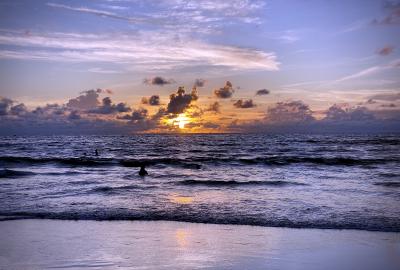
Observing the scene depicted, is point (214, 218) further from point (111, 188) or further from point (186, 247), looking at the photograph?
point (111, 188)

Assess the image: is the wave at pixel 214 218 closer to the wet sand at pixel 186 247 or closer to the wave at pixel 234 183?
the wet sand at pixel 186 247

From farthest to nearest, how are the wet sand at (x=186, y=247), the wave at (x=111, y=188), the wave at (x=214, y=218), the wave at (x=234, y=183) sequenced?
the wave at (x=234, y=183) → the wave at (x=111, y=188) → the wave at (x=214, y=218) → the wet sand at (x=186, y=247)

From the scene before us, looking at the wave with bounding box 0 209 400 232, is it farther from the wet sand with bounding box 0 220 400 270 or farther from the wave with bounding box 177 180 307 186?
the wave with bounding box 177 180 307 186

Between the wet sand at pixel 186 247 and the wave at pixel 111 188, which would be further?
the wave at pixel 111 188

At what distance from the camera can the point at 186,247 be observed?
Answer: 31.3ft

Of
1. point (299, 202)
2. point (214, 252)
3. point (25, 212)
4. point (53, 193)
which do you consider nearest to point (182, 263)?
point (214, 252)

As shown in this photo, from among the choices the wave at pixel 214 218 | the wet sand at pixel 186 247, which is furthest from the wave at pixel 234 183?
the wet sand at pixel 186 247

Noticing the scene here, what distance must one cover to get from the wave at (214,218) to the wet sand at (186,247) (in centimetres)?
64

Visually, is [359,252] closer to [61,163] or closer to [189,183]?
[189,183]

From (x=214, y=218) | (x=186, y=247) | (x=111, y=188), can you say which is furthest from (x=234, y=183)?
(x=186, y=247)

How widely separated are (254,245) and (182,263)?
2.31m

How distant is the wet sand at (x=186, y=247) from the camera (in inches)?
324

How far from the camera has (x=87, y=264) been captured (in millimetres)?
8188

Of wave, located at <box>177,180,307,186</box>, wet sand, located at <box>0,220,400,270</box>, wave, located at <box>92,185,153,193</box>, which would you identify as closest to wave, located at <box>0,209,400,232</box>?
wet sand, located at <box>0,220,400,270</box>
